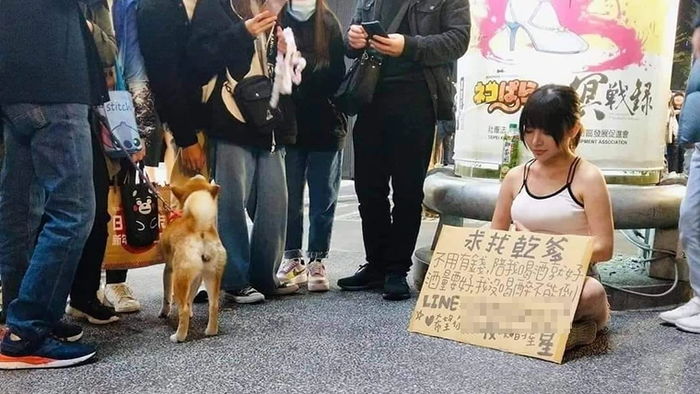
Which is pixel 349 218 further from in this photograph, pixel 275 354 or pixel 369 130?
pixel 275 354

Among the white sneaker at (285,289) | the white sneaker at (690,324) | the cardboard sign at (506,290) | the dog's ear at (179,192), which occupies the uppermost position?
the dog's ear at (179,192)

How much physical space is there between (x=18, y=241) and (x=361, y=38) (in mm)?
1435

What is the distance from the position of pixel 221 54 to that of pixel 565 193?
1.28 meters

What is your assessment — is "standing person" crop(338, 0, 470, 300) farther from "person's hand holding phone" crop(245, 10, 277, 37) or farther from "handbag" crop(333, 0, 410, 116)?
"person's hand holding phone" crop(245, 10, 277, 37)

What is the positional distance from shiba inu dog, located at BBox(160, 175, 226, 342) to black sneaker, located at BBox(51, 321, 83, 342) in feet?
0.92

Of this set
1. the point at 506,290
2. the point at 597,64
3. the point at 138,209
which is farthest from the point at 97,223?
the point at 597,64

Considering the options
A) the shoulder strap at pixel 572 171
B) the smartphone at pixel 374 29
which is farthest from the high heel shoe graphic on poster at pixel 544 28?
the shoulder strap at pixel 572 171

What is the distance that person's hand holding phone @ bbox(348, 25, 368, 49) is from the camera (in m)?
2.55

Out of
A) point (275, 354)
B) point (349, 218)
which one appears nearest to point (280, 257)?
point (275, 354)

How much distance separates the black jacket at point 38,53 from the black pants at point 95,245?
460 mm

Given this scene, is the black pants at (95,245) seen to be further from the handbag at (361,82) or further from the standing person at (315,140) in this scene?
the handbag at (361,82)

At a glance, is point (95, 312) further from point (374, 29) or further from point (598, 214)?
point (598, 214)

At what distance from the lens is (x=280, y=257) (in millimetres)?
2652

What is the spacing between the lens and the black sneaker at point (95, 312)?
2232 mm
